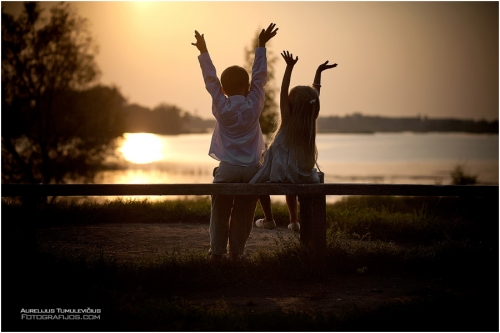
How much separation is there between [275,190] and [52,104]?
23322 millimetres

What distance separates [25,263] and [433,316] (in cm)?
374

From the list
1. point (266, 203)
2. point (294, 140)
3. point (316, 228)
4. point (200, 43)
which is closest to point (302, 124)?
point (294, 140)

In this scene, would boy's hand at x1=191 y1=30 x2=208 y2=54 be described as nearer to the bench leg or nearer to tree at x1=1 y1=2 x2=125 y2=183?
the bench leg

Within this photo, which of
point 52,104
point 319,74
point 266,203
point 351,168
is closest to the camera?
point 266,203

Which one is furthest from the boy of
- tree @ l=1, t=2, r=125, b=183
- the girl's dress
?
tree @ l=1, t=2, r=125, b=183

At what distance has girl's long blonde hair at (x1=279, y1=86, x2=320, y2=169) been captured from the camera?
5.67 m

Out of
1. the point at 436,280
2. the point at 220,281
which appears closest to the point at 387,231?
the point at 436,280

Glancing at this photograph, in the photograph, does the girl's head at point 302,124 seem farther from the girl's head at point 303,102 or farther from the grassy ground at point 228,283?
the grassy ground at point 228,283

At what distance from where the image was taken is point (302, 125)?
5.67 metres

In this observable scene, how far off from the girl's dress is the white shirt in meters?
0.15

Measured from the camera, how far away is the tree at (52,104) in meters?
24.8

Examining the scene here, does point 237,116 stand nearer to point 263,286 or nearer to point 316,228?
point 316,228

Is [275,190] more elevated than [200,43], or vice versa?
[200,43]

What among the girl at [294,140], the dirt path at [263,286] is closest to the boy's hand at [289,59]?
the girl at [294,140]
